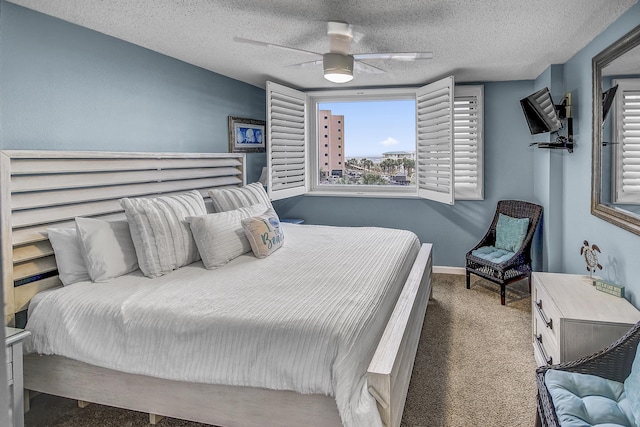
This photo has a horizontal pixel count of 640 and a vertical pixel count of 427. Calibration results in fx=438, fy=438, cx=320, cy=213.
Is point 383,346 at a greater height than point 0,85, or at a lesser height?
lesser

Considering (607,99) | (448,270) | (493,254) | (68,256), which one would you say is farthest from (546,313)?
(68,256)

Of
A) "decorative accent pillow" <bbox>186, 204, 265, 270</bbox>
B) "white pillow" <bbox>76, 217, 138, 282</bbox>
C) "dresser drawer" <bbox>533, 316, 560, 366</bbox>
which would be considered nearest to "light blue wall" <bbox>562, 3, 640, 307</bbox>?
"dresser drawer" <bbox>533, 316, 560, 366</bbox>

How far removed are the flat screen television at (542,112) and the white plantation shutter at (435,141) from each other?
0.75m

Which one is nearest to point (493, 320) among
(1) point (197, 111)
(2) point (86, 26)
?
(1) point (197, 111)

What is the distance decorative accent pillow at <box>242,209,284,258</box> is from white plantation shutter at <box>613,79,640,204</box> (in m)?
2.33

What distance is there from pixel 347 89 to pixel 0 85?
3926mm

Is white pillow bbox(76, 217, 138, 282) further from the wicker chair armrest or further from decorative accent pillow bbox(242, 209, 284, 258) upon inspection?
the wicker chair armrest

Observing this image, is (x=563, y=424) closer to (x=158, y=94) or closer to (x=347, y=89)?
(x=158, y=94)

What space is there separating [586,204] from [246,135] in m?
3.55

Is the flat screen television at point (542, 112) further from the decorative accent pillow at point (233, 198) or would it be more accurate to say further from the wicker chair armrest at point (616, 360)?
the decorative accent pillow at point (233, 198)

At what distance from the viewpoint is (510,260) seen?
4.29 m

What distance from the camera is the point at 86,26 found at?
302cm

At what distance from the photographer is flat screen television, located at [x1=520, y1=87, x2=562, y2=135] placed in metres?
3.90

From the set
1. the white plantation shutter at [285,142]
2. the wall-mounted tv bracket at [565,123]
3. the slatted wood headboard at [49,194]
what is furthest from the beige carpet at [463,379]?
the white plantation shutter at [285,142]
